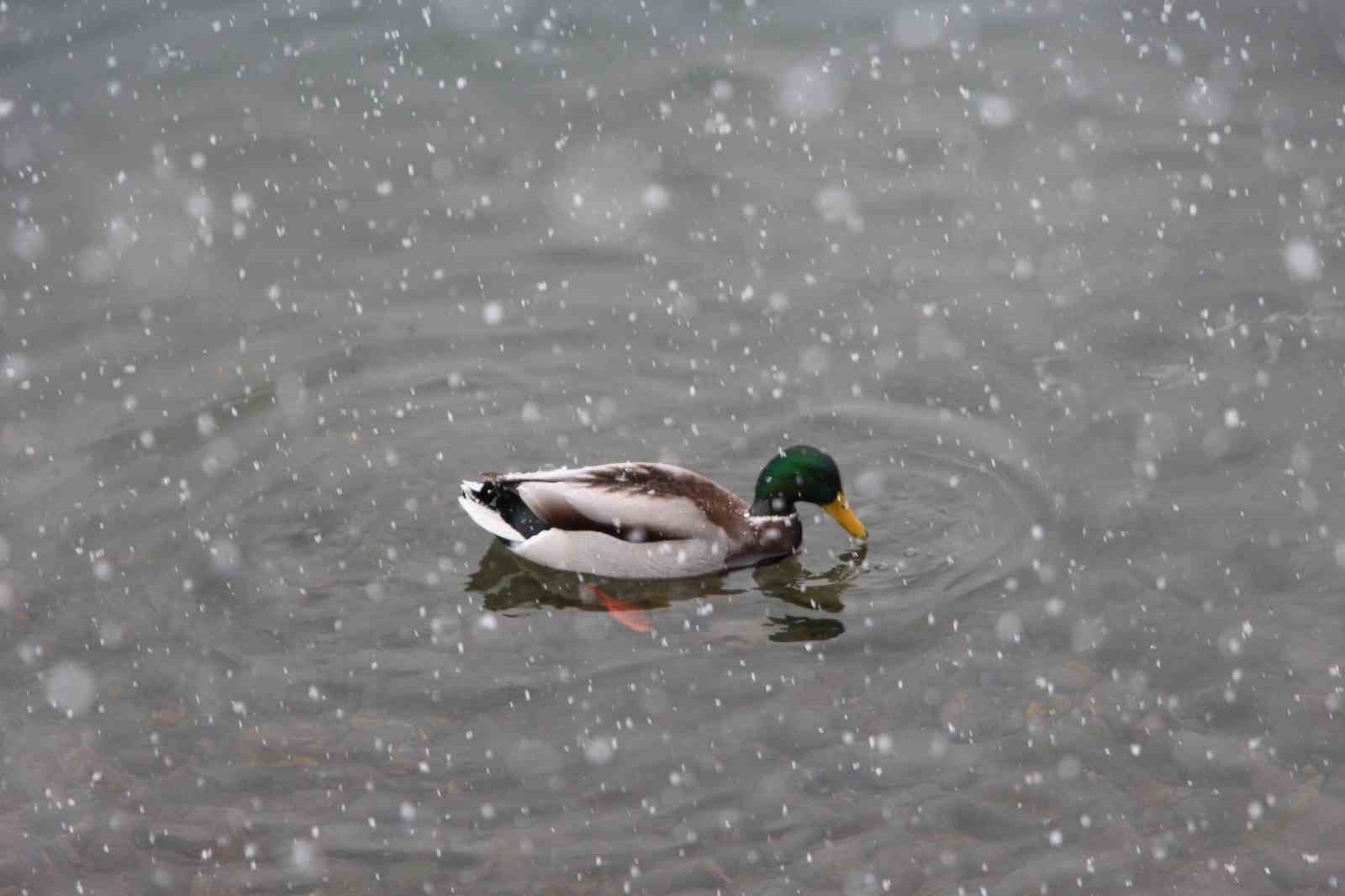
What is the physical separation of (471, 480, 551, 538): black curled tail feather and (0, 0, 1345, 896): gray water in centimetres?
31

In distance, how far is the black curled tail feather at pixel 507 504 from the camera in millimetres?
10367

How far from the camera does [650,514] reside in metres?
10.2

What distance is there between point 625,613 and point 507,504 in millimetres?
937

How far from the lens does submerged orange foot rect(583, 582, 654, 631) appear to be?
9930 millimetres

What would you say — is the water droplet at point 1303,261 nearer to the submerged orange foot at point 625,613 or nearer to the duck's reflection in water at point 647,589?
the duck's reflection in water at point 647,589

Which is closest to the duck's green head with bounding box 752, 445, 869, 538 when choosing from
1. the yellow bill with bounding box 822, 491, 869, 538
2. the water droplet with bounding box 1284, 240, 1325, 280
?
the yellow bill with bounding box 822, 491, 869, 538

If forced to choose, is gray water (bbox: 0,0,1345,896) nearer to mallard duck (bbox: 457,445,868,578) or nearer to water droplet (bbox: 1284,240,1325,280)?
water droplet (bbox: 1284,240,1325,280)

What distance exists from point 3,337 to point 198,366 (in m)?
1.43

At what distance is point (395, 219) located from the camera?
13.4 meters

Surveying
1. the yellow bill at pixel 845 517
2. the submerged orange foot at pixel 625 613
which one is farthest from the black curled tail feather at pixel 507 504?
the yellow bill at pixel 845 517

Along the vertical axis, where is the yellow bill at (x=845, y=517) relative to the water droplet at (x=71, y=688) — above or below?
above

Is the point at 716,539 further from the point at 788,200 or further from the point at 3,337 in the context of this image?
the point at 3,337

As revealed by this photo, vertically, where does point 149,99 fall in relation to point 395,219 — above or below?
above

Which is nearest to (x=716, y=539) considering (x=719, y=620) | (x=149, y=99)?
(x=719, y=620)
